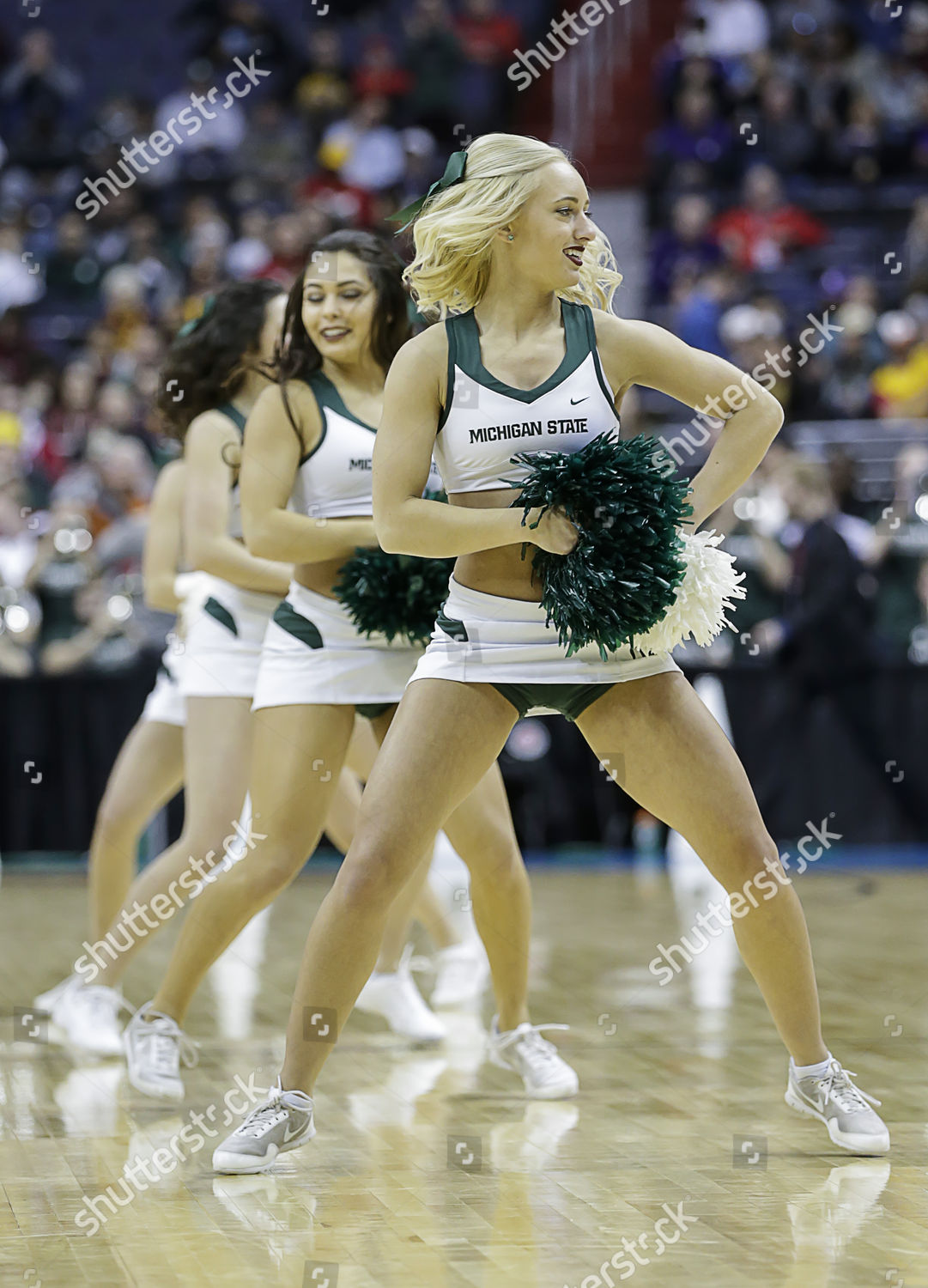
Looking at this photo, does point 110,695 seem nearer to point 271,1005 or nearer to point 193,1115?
point 271,1005

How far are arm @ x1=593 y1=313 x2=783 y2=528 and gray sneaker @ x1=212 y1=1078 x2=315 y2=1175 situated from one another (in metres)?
1.34

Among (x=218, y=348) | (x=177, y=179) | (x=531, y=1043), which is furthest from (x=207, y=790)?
(x=177, y=179)

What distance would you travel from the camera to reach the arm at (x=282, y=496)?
13.1 ft

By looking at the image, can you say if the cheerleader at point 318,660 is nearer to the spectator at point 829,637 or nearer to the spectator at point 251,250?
the spectator at point 829,637

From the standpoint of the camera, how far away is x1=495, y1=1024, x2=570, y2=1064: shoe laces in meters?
4.12

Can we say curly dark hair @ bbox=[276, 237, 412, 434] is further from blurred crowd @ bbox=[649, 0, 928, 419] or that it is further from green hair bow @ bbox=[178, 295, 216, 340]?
blurred crowd @ bbox=[649, 0, 928, 419]

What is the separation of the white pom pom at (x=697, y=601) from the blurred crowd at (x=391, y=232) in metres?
5.53

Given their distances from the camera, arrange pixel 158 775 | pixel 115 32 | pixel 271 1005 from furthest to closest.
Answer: pixel 115 32 < pixel 271 1005 < pixel 158 775

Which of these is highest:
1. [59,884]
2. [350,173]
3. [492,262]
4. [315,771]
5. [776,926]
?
[350,173]

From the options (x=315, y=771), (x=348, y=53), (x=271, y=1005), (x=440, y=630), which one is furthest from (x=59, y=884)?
(x=348, y=53)

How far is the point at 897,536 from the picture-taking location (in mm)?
9320

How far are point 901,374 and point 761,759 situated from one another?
3050 millimetres

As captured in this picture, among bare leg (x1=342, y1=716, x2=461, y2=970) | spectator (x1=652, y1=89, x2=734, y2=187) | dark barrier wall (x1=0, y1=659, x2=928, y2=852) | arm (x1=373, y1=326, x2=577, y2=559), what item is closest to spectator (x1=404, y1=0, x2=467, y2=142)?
spectator (x1=652, y1=89, x2=734, y2=187)

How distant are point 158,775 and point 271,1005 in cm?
85
